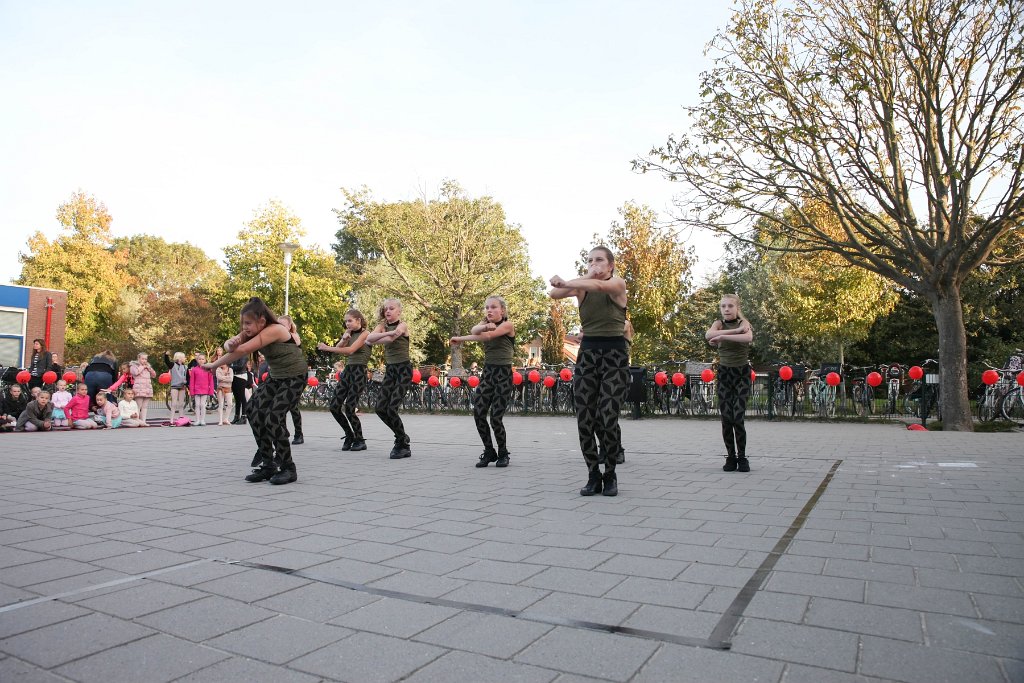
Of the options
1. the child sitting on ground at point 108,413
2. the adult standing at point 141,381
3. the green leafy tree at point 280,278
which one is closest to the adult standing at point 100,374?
the child sitting on ground at point 108,413

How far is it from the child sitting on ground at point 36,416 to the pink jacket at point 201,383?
8.97ft

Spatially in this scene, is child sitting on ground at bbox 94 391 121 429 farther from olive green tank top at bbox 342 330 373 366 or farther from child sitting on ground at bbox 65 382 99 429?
olive green tank top at bbox 342 330 373 366

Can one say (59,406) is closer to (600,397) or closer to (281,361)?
(281,361)

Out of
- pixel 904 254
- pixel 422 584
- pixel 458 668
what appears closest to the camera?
pixel 458 668

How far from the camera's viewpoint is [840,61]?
1325cm

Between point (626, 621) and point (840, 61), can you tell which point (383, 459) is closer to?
point (626, 621)

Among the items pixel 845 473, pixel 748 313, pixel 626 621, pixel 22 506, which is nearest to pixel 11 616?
pixel 626 621

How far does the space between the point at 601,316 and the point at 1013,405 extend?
12.7 metres

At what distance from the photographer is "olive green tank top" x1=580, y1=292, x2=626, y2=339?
5.74m

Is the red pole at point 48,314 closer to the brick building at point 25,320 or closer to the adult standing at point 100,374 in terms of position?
the brick building at point 25,320

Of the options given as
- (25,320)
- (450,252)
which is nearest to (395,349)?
(25,320)

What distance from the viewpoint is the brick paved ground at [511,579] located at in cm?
233

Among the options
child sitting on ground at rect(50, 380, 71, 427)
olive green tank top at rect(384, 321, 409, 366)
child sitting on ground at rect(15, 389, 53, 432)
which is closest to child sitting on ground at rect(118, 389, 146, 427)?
child sitting on ground at rect(50, 380, 71, 427)

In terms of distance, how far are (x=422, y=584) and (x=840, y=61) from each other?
534 inches
